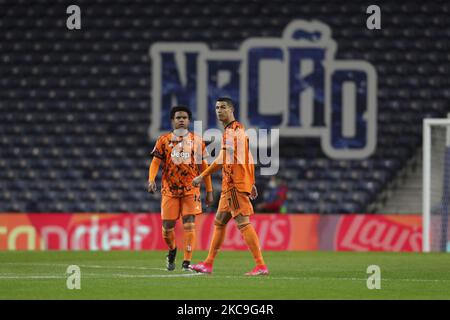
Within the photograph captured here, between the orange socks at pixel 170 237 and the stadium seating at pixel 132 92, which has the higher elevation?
the stadium seating at pixel 132 92

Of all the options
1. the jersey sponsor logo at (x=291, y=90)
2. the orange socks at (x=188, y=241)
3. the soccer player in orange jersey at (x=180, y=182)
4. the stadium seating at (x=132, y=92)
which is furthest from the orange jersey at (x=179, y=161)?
the jersey sponsor logo at (x=291, y=90)

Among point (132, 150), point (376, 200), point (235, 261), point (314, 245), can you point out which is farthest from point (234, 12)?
point (235, 261)

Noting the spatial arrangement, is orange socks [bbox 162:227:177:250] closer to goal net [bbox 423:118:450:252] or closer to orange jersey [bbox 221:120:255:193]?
orange jersey [bbox 221:120:255:193]

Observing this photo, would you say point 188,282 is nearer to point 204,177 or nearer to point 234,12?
point 204,177

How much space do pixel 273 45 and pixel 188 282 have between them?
47.8 ft

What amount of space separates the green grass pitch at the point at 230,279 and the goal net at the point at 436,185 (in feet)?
10.7

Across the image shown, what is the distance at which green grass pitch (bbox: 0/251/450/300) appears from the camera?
9.20 metres

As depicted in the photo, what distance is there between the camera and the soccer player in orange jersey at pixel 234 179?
1091 centimetres

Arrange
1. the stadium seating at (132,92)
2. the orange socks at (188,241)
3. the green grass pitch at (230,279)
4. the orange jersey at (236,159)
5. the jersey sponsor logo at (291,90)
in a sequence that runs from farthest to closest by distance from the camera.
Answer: the jersey sponsor logo at (291,90), the stadium seating at (132,92), the orange socks at (188,241), the orange jersey at (236,159), the green grass pitch at (230,279)

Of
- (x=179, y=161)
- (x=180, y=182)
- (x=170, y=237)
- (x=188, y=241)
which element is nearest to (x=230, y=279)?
(x=188, y=241)

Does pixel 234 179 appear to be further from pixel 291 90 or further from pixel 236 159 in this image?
pixel 291 90

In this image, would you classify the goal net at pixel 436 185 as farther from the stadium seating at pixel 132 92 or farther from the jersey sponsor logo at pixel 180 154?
the jersey sponsor logo at pixel 180 154

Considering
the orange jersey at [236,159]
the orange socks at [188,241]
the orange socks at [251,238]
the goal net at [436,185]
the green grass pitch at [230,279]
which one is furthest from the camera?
the goal net at [436,185]

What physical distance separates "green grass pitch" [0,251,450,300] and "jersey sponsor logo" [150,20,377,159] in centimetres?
805
